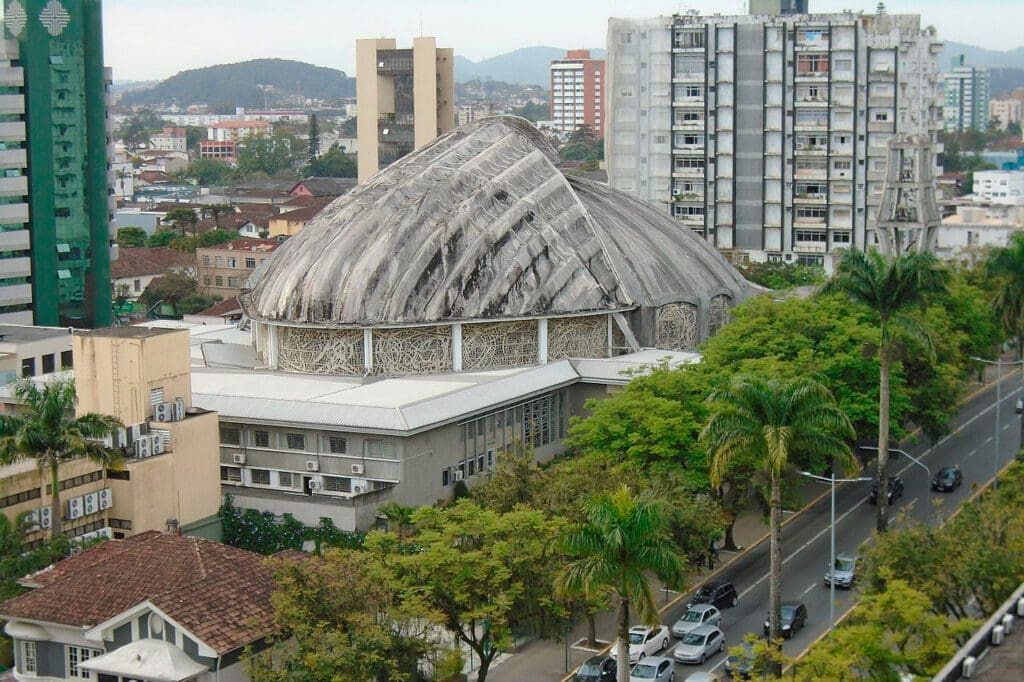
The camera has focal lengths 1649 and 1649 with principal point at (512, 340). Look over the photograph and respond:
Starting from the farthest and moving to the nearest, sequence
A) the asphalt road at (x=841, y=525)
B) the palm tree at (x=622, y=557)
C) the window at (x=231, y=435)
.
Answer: the window at (x=231, y=435) < the asphalt road at (x=841, y=525) < the palm tree at (x=622, y=557)

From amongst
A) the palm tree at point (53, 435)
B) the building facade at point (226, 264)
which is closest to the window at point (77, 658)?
the palm tree at point (53, 435)

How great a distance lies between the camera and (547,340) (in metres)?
71.4

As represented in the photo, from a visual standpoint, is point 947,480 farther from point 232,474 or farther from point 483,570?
point 483,570

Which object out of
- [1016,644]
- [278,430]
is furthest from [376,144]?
[1016,644]

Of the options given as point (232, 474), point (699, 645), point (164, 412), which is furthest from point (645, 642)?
point (232, 474)

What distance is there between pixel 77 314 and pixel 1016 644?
72.5 meters

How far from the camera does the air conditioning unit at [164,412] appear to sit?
55.2 meters

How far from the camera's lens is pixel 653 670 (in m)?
44.6

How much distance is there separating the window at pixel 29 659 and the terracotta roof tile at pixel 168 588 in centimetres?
109

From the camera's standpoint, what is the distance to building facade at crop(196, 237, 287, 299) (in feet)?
418

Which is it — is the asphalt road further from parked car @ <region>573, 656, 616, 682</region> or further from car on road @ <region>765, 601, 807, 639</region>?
parked car @ <region>573, 656, 616, 682</region>

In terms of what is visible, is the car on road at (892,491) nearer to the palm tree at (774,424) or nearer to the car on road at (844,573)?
the car on road at (844,573)

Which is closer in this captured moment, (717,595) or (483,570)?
(483,570)

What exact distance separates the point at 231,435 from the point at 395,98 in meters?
86.5
